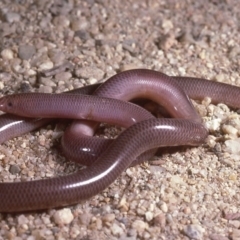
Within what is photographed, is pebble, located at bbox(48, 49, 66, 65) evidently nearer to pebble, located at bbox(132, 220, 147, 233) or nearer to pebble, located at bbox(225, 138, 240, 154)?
pebble, located at bbox(225, 138, 240, 154)

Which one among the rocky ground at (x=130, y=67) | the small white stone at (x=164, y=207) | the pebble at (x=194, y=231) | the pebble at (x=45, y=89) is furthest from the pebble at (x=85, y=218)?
the pebble at (x=45, y=89)

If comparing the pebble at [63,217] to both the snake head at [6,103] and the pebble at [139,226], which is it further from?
the snake head at [6,103]

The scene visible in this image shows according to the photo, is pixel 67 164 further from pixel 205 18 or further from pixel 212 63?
pixel 205 18

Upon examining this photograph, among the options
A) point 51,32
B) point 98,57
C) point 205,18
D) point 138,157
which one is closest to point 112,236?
point 138,157

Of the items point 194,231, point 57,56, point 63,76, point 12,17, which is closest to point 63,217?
point 194,231

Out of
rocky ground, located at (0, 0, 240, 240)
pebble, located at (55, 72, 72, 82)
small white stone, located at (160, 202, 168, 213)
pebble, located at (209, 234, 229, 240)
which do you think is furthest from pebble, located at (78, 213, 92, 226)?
pebble, located at (55, 72, 72, 82)
